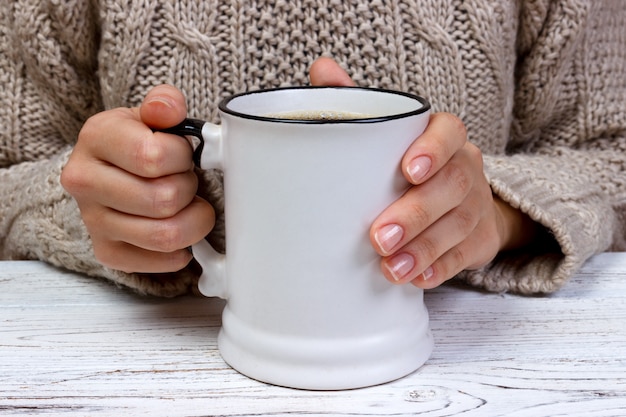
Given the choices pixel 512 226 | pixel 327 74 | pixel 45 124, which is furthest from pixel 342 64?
pixel 45 124

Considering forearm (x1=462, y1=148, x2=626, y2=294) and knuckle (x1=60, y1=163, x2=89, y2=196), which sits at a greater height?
knuckle (x1=60, y1=163, x2=89, y2=196)

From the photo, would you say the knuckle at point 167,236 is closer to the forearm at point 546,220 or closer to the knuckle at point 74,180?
the knuckle at point 74,180

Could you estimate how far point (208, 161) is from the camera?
0.52 meters

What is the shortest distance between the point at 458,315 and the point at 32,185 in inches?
18.1

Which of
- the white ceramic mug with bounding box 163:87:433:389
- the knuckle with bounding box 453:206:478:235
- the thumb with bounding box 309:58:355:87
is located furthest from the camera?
the thumb with bounding box 309:58:355:87

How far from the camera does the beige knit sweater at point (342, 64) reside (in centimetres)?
72

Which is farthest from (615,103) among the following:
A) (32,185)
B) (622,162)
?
(32,185)

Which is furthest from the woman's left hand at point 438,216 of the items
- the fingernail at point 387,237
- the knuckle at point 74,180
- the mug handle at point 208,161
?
the knuckle at point 74,180

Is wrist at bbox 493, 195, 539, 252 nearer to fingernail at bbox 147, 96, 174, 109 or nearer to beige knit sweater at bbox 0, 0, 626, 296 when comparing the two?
beige knit sweater at bbox 0, 0, 626, 296

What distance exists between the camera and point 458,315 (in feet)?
2.08

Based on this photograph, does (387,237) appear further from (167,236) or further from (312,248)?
(167,236)

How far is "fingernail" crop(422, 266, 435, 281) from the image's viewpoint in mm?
529

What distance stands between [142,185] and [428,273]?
22cm

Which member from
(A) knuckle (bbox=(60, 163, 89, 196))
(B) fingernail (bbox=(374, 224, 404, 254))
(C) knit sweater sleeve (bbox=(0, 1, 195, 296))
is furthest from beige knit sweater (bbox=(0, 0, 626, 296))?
(B) fingernail (bbox=(374, 224, 404, 254))
